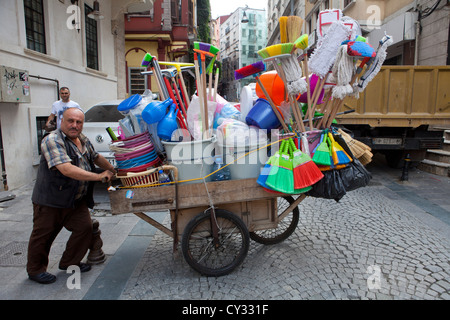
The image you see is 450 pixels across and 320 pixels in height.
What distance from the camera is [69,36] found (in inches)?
301

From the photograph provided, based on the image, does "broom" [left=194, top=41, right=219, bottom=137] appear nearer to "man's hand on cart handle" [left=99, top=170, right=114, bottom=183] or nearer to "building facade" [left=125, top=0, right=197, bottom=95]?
"man's hand on cart handle" [left=99, top=170, right=114, bottom=183]

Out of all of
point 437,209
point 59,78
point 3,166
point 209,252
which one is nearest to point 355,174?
point 209,252

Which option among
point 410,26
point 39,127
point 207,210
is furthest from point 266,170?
point 410,26

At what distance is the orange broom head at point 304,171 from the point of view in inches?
105

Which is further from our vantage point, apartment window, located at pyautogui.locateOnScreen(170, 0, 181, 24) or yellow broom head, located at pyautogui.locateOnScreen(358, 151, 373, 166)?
apartment window, located at pyautogui.locateOnScreen(170, 0, 181, 24)

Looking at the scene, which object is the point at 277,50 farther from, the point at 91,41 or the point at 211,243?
the point at 91,41

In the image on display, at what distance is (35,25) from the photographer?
21.2 feet

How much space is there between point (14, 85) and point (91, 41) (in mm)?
4481

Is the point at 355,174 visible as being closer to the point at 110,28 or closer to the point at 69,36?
the point at 69,36

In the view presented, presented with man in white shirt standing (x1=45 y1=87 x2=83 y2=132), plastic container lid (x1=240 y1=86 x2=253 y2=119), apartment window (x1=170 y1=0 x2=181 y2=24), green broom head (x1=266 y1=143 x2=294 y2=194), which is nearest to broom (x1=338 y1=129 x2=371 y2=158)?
green broom head (x1=266 y1=143 x2=294 y2=194)

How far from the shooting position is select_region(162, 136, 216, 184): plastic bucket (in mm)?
2674

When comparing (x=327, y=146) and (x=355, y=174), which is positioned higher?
(x=327, y=146)

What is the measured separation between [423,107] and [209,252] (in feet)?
19.4
